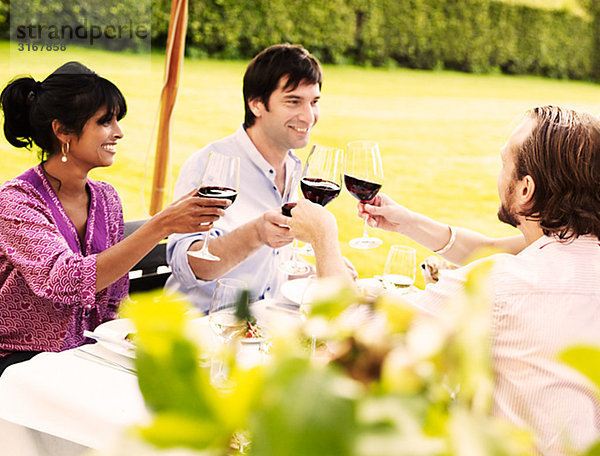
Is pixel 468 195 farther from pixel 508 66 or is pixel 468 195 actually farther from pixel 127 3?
pixel 508 66

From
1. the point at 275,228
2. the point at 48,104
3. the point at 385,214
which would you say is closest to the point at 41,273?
the point at 48,104

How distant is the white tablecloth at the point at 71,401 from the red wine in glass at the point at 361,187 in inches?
36.5

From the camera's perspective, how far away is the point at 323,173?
197 cm

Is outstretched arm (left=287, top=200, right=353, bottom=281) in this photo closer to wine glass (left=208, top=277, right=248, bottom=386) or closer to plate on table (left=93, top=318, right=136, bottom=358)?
wine glass (left=208, top=277, right=248, bottom=386)

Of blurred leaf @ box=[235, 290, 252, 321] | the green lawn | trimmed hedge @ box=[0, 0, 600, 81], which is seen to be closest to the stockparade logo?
the green lawn

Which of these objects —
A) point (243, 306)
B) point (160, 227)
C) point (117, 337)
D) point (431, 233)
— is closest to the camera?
point (243, 306)

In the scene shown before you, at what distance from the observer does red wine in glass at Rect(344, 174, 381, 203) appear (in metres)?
2.07

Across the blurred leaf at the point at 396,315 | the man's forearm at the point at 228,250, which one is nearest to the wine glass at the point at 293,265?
the man's forearm at the point at 228,250

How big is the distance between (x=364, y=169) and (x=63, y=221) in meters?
0.99

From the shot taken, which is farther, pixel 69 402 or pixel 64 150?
pixel 64 150

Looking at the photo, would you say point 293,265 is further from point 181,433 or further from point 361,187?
point 181,433

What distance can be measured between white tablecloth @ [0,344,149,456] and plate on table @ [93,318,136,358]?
52mm

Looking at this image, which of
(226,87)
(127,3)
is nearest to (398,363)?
(127,3)

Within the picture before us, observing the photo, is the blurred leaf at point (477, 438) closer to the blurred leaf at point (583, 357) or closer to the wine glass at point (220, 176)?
the blurred leaf at point (583, 357)
